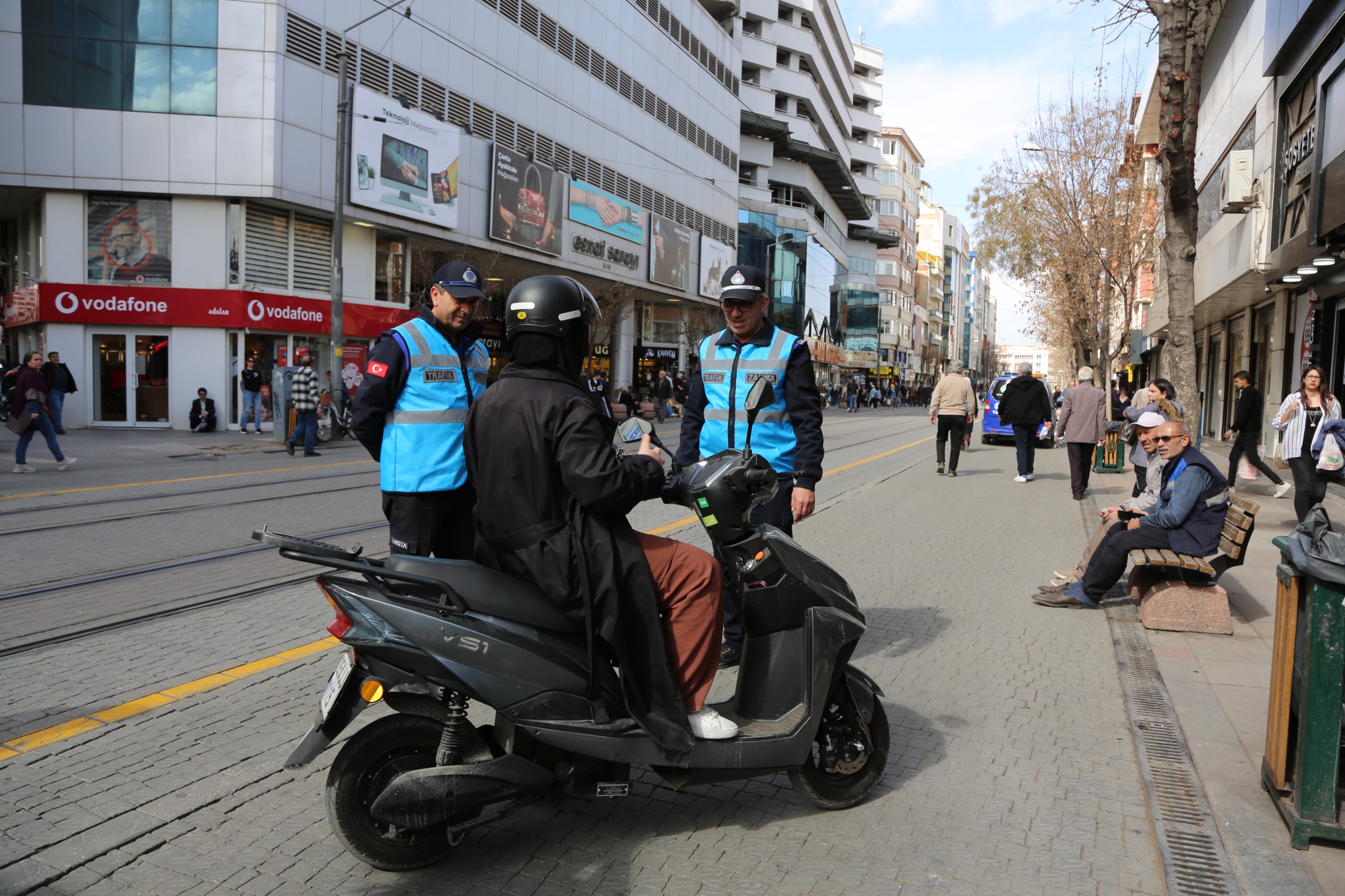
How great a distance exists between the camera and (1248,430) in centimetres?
1366

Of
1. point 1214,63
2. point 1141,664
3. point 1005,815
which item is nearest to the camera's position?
point 1005,815

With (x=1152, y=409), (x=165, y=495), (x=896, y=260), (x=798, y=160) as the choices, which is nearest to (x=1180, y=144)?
(x=1152, y=409)

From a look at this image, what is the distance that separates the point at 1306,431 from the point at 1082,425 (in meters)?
Answer: 3.04

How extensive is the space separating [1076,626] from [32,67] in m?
25.0

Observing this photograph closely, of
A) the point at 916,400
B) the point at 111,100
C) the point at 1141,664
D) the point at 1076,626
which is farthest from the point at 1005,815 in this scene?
the point at 916,400

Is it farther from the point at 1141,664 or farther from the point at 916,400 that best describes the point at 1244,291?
the point at 916,400

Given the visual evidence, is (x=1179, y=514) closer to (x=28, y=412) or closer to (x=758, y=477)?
(x=758, y=477)

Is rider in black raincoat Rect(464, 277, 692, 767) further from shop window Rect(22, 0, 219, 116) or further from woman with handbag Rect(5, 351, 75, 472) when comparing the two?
shop window Rect(22, 0, 219, 116)

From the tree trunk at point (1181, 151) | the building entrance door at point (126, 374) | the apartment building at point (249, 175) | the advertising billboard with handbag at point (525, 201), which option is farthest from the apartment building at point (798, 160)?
the tree trunk at point (1181, 151)

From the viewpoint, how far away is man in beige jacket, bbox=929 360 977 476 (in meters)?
15.8

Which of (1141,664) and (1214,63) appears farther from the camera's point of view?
(1214,63)

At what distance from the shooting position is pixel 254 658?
5.08 metres

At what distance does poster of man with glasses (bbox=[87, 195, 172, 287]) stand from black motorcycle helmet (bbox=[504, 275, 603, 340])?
2378 centimetres

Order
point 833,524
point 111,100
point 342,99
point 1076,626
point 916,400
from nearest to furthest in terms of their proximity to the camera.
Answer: point 1076,626, point 833,524, point 342,99, point 111,100, point 916,400
